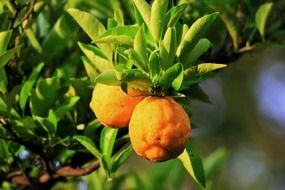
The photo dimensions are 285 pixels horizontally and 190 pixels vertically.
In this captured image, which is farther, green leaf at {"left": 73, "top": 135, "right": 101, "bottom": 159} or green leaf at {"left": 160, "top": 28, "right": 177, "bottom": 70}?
green leaf at {"left": 73, "top": 135, "right": 101, "bottom": 159}

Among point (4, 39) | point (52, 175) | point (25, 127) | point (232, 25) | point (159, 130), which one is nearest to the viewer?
point (159, 130)

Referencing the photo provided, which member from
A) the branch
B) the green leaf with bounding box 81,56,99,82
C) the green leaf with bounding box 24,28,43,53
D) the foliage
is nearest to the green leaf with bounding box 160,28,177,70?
the foliage

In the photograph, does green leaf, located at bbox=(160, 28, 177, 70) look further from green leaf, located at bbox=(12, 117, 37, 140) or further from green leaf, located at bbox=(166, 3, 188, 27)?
green leaf, located at bbox=(12, 117, 37, 140)

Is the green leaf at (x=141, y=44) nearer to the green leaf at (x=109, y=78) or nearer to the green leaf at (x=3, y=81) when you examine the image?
the green leaf at (x=109, y=78)

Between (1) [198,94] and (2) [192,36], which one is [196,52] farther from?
(1) [198,94]

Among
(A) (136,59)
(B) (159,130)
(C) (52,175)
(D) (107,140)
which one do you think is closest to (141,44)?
(A) (136,59)

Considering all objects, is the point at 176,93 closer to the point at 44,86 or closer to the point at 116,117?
the point at 116,117

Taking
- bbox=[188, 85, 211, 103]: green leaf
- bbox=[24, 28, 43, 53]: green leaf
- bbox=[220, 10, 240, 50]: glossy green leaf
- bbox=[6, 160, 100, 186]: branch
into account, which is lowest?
bbox=[6, 160, 100, 186]: branch
